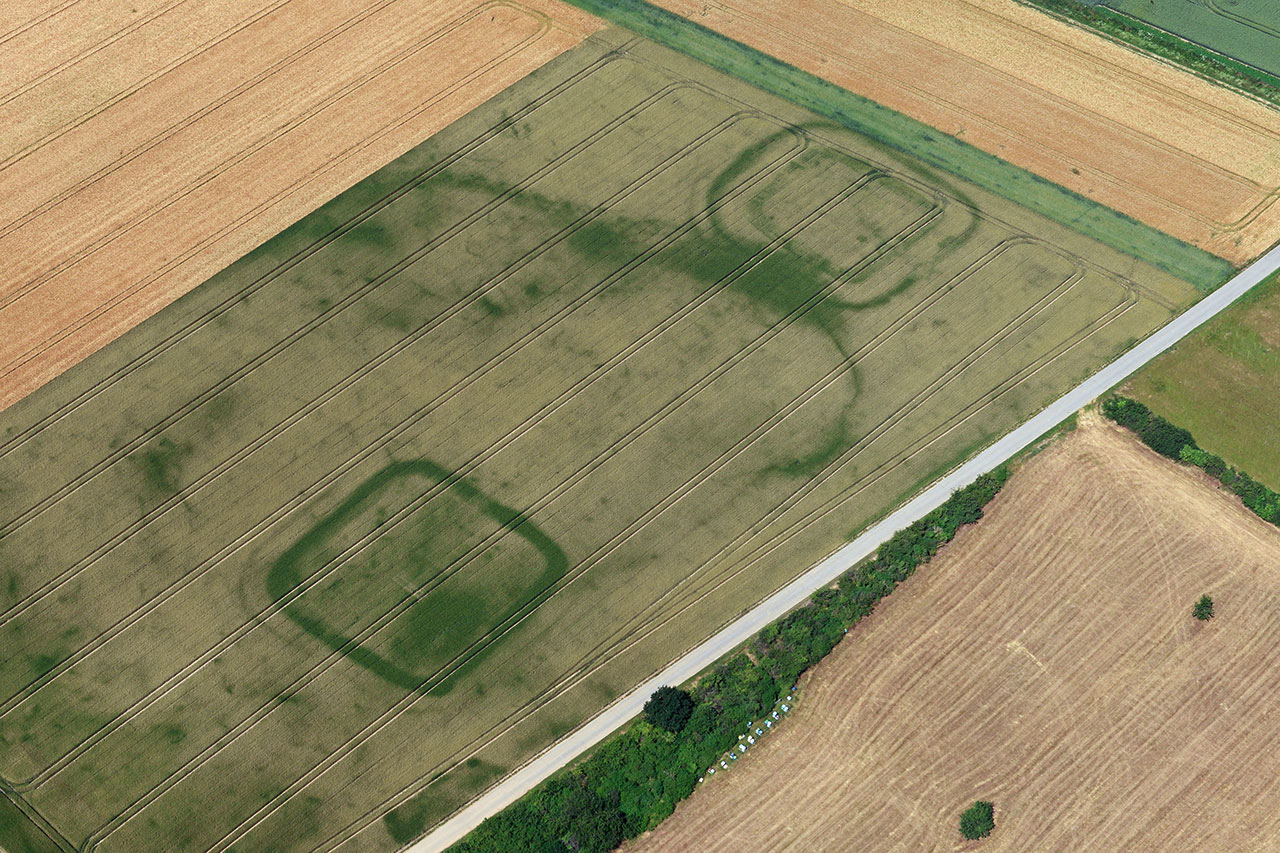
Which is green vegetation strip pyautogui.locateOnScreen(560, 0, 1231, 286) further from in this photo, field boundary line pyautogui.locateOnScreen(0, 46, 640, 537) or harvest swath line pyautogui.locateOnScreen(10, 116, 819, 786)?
harvest swath line pyautogui.locateOnScreen(10, 116, 819, 786)

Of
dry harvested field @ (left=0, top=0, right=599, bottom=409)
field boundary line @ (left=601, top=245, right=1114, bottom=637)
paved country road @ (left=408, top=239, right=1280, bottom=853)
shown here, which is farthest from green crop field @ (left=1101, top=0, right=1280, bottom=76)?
dry harvested field @ (left=0, top=0, right=599, bottom=409)

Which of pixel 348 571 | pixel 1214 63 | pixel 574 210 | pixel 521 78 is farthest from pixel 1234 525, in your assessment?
pixel 521 78

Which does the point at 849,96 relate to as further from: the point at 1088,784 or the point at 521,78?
the point at 1088,784

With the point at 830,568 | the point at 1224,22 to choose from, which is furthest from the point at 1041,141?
the point at 830,568

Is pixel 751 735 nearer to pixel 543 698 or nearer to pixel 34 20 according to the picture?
pixel 543 698

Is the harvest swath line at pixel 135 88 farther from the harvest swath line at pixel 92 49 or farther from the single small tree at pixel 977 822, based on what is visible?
the single small tree at pixel 977 822

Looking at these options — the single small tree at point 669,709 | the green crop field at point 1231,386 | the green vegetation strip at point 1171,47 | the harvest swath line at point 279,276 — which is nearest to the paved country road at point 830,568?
the green crop field at point 1231,386
